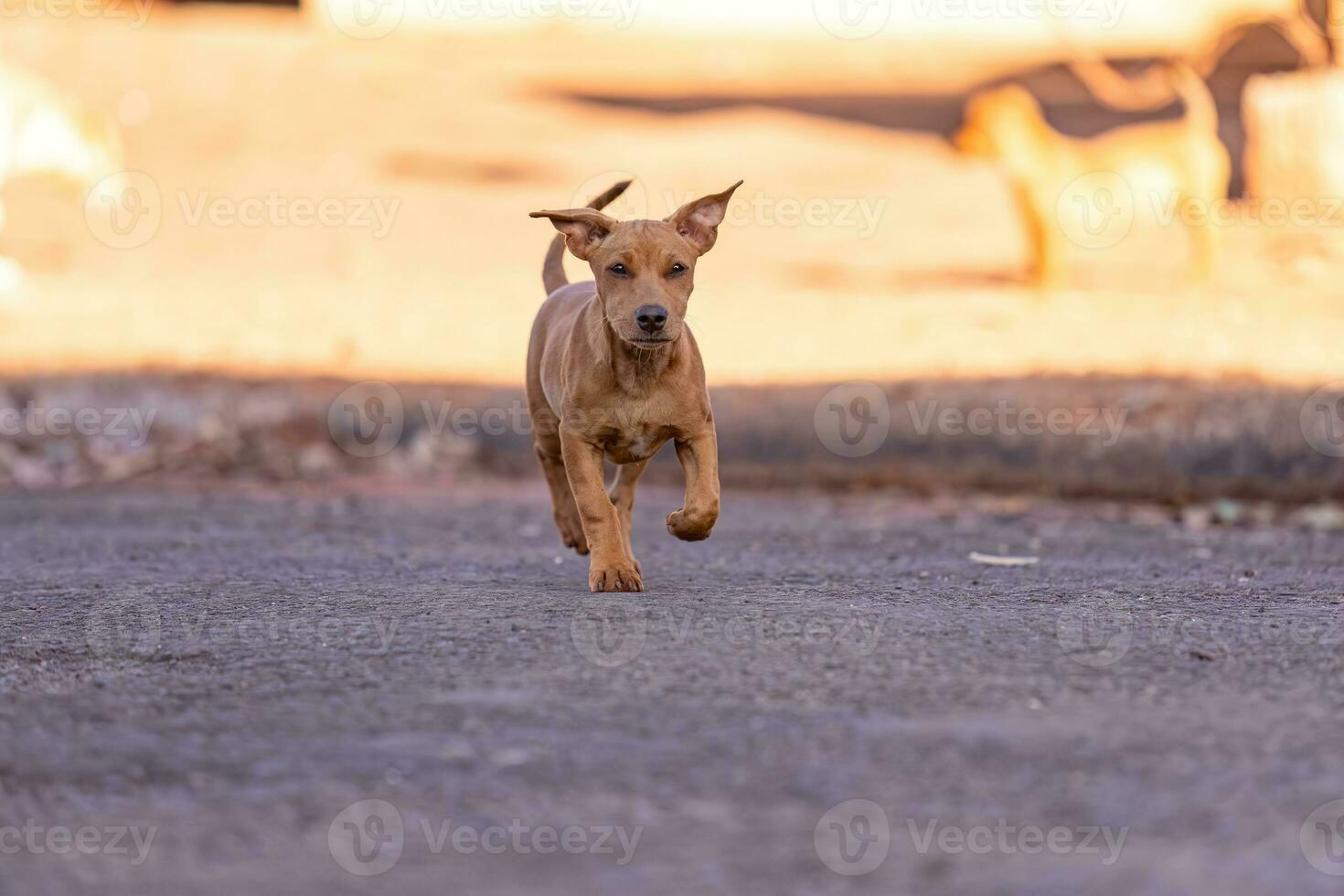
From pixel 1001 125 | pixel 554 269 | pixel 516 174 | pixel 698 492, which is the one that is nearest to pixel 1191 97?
pixel 1001 125

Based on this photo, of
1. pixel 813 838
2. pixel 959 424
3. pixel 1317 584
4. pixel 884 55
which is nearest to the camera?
pixel 813 838

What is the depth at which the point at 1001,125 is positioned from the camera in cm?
997

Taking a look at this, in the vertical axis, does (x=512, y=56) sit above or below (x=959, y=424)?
above

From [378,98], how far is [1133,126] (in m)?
4.76

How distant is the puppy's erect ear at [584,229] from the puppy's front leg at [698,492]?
59 centimetres

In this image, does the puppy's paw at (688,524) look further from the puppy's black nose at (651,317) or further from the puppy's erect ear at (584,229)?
the puppy's erect ear at (584,229)

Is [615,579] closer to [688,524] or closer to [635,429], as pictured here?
[688,524]

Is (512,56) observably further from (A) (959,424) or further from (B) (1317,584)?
(B) (1317,584)

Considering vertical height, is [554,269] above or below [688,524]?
above

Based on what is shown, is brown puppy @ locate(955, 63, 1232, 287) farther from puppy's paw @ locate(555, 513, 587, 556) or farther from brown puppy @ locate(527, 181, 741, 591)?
brown puppy @ locate(527, 181, 741, 591)

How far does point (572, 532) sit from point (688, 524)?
857mm

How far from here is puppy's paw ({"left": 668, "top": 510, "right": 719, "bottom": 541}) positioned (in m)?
4.34

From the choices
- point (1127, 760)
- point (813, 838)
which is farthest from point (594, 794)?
point (1127, 760)

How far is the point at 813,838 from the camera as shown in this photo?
2.32 meters
